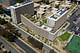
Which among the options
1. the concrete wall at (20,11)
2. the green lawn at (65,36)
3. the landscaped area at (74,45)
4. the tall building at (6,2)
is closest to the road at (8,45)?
the concrete wall at (20,11)

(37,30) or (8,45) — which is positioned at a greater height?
(37,30)

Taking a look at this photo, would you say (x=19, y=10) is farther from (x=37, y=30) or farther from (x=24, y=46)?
(x=24, y=46)

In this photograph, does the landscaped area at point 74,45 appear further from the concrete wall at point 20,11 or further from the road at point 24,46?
the concrete wall at point 20,11

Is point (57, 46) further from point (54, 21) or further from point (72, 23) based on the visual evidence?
point (72, 23)

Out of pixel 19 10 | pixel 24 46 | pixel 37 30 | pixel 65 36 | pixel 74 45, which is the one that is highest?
pixel 19 10

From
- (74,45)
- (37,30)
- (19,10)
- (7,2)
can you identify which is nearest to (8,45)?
(37,30)

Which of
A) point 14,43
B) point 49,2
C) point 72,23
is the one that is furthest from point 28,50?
point 49,2
